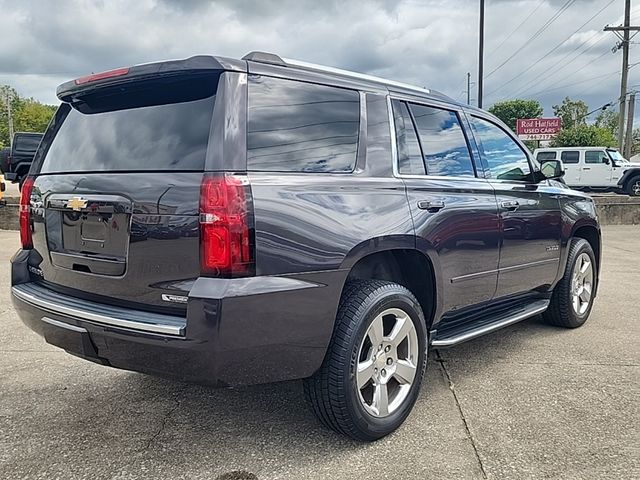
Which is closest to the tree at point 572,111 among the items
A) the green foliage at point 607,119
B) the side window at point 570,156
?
the green foliage at point 607,119

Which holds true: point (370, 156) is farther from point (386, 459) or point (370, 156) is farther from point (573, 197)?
point (573, 197)

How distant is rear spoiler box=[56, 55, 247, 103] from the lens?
248 centimetres

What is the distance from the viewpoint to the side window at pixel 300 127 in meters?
2.52

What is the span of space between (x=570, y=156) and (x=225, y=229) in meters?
22.4

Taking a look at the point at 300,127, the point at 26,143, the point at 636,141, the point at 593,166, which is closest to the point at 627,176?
the point at 593,166

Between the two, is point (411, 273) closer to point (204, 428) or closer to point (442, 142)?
point (442, 142)

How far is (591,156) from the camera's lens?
21.5m

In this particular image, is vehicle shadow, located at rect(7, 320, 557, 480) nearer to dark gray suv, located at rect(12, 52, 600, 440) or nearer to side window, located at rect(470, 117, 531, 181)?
dark gray suv, located at rect(12, 52, 600, 440)

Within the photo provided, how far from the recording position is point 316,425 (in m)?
3.10

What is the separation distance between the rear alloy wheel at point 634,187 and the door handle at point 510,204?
18.6m

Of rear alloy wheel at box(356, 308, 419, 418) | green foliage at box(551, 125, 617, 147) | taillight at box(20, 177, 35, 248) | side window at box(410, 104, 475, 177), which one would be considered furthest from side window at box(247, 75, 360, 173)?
green foliage at box(551, 125, 617, 147)

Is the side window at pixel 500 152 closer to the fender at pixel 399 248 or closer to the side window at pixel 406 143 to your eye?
the side window at pixel 406 143

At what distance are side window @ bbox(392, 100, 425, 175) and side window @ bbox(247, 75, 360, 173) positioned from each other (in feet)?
1.13

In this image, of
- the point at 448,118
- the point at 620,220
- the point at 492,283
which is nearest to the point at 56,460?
the point at 492,283
